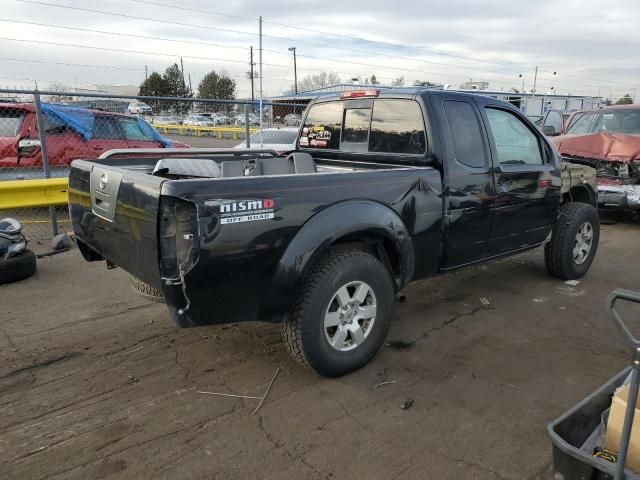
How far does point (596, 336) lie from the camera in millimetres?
4234

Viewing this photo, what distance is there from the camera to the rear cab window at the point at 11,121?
320 inches

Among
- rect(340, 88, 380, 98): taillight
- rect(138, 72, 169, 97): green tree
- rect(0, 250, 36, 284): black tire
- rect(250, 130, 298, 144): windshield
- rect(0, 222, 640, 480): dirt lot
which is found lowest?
rect(0, 222, 640, 480): dirt lot

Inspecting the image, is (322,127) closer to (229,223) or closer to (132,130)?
(229,223)

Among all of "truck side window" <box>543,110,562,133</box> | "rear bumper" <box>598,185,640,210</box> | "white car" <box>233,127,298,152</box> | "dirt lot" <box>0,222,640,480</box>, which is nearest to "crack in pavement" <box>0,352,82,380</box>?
"dirt lot" <box>0,222,640,480</box>

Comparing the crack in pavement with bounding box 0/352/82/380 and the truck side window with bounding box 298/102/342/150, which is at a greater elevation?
the truck side window with bounding box 298/102/342/150

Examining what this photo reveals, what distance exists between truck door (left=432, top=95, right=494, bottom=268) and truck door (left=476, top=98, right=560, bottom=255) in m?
0.14

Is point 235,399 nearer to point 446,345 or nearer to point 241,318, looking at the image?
point 241,318

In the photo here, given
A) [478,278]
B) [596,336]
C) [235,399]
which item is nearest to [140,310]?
[235,399]

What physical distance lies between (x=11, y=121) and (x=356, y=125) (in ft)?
21.0

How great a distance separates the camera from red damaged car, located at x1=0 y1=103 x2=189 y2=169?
797cm

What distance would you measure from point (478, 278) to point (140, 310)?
356 centimetres

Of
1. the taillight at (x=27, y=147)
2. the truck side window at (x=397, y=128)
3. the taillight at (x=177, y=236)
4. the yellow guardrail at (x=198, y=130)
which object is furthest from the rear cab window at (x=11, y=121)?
the yellow guardrail at (x=198, y=130)

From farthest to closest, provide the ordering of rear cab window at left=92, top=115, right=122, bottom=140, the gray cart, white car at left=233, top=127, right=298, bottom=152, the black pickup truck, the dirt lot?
white car at left=233, top=127, right=298, bottom=152, rear cab window at left=92, top=115, right=122, bottom=140, the black pickup truck, the dirt lot, the gray cart

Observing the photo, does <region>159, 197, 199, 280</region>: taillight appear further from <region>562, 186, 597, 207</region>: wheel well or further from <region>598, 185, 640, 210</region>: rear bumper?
<region>598, 185, 640, 210</region>: rear bumper
